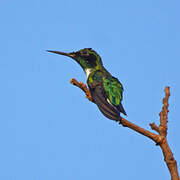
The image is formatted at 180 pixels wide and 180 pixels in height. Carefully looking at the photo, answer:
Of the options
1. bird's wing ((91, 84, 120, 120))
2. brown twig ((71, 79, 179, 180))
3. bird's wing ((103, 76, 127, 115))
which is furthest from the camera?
bird's wing ((103, 76, 127, 115))

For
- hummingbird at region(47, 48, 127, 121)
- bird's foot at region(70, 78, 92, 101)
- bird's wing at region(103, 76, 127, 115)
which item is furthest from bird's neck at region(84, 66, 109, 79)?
bird's foot at region(70, 78, 92, 101)

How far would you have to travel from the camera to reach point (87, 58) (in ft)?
23.0

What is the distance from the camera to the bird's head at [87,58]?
7.01 m

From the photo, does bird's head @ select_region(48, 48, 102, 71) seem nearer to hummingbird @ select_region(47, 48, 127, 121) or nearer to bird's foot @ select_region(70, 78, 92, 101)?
hummingbird @ select_region(47, 48, 127, 121)

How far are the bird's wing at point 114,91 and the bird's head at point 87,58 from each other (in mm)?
702

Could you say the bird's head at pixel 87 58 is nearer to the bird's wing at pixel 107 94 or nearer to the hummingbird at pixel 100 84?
the hummingbird at pixel 100 84

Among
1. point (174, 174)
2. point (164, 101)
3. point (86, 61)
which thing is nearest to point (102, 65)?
point (86, 61)

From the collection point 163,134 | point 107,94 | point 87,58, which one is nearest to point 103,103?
point 107,94

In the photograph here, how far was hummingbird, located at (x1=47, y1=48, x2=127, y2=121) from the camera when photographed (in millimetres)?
5582

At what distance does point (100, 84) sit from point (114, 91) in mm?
371

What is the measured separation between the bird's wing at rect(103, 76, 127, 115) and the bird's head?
702mm

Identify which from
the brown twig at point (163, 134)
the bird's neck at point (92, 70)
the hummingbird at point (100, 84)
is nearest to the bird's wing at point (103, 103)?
the hummingbird at point (100, 84)

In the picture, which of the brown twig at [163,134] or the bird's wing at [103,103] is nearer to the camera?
the brown twig at [163,134]

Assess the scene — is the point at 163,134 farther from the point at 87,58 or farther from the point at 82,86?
the point at 87,58
